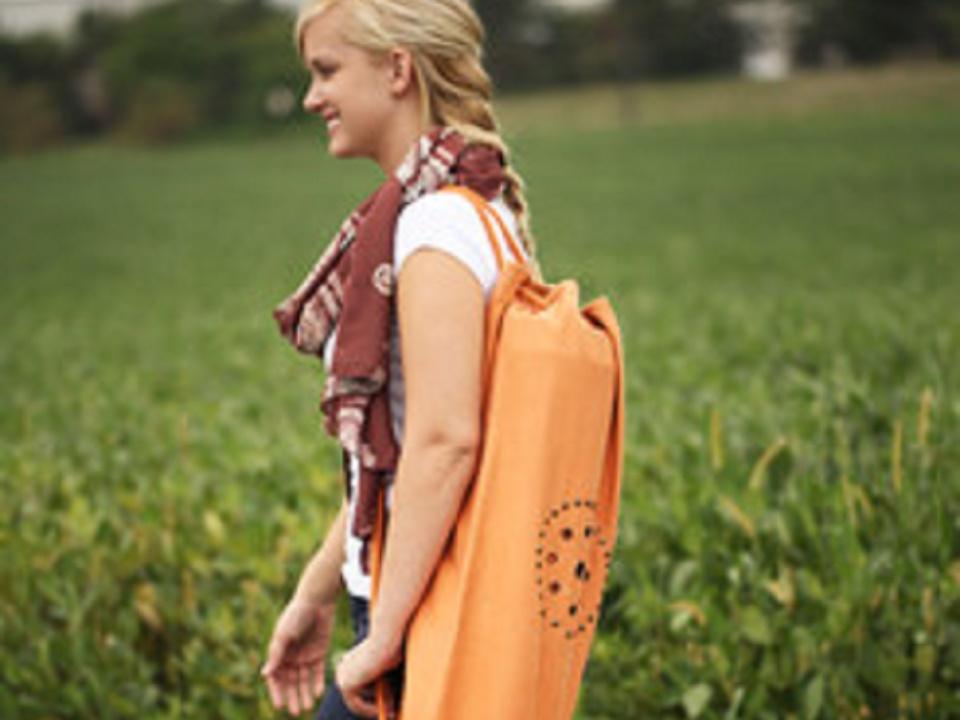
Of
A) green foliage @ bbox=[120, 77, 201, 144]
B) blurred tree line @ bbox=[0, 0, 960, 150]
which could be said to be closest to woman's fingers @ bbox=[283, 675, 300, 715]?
blurred tree line @ bbox=[0, 0, 960, 150]

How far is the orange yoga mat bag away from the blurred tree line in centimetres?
5582

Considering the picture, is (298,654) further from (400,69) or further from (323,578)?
(400,69)

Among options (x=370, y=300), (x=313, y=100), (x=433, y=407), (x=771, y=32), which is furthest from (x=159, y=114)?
(x=433, y=407)

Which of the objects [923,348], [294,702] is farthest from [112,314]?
[294,702]

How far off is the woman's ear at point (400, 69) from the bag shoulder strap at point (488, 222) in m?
0.18

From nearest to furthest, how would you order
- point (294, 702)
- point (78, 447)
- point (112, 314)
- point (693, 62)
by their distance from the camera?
point (294, 702) → point (78, 447) → point (112, 314) → point (693, 62)

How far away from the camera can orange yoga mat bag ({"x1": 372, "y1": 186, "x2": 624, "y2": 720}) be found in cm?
149

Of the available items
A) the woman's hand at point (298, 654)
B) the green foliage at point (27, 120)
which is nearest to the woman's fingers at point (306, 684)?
the woman's hand at point (298, 654)

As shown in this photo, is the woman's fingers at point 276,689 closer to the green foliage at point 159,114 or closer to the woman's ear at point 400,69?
the woman's ear at point 400,69

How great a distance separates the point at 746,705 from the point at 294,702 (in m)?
1.19

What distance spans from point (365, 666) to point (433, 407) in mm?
419

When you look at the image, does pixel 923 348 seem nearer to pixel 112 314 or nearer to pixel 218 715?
pixel 218 715

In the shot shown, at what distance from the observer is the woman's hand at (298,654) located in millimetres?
2027

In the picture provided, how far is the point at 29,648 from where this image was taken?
10.7ft
